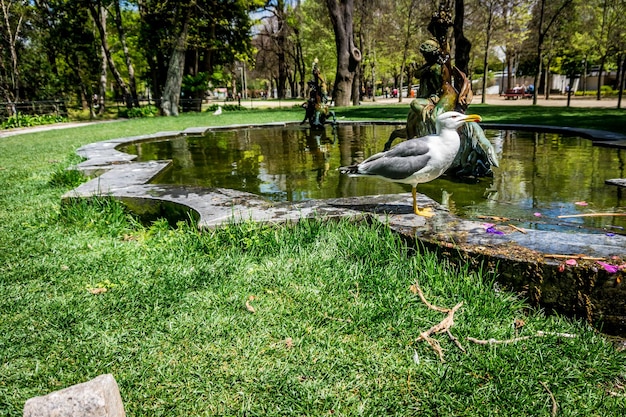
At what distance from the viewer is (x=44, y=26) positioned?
2620 cm

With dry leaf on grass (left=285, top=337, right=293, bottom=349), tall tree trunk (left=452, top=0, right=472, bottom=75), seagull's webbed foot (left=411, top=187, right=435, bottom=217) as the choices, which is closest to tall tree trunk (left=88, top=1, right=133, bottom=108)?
tall tree trunk (left=452, top=0, right=472, bottom=75)

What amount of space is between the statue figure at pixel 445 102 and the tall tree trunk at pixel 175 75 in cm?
2035

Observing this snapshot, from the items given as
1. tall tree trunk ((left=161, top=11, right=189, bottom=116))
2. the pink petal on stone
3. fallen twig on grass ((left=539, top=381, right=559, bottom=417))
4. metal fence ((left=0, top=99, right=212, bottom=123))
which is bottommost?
fallen twig on grass ((left=539, top=381, right=559, bottom=417))

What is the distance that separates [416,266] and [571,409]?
3.90ft

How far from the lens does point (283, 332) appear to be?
7.84ft

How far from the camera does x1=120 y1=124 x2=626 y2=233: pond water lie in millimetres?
4199

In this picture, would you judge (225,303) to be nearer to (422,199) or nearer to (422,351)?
(422,351)

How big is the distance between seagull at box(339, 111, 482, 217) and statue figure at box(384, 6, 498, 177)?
2.38m

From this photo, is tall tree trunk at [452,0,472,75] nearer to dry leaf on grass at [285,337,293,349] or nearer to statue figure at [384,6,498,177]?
statue figure at [384,6,498,177]

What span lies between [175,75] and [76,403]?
2508 cm

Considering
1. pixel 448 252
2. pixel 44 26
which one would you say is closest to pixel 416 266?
pixel 448 252

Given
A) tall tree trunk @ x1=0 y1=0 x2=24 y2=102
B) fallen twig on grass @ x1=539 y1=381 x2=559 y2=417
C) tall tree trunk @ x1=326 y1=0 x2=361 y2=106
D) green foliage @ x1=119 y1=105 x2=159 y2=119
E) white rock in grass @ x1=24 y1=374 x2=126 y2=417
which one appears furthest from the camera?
A: tall tree trunk @ x1=326 y1=0 x2=361 y2=106

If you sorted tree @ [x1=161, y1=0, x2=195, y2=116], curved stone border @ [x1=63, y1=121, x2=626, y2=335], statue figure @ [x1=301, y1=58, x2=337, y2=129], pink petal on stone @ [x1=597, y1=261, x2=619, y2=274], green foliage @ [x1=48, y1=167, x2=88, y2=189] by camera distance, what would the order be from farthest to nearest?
tree @ [x1=161, y1=0, x2=195, y2=116] → statue figure @ [x1=301, y1=58, x2=337, y2=129] → green foliage @ [x1=48, y1=167, x2=88, y2=189] → curved stone border @ [x1=63, y1=121, x2=626, y2=335] → pink petal on stone @ [x1=597, y1=261, x2=619, y2=274]

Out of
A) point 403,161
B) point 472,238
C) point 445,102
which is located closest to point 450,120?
point 403,161
